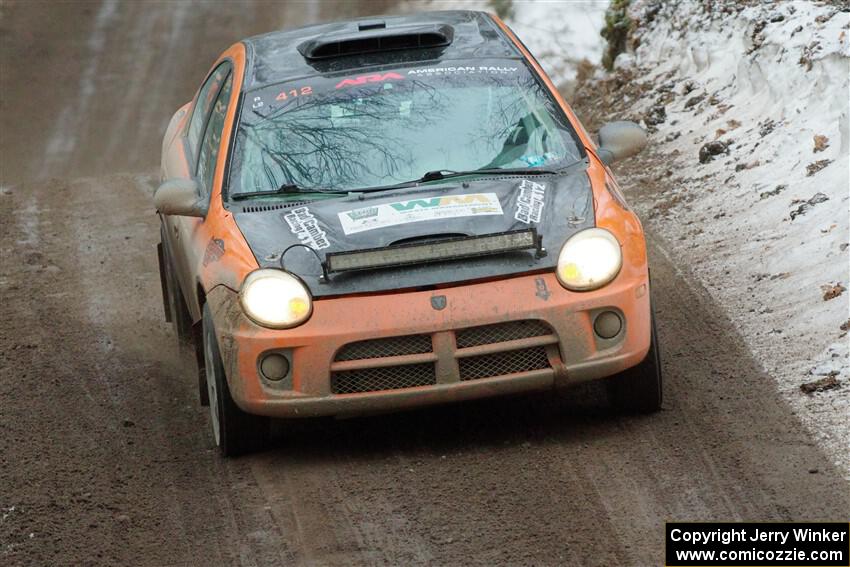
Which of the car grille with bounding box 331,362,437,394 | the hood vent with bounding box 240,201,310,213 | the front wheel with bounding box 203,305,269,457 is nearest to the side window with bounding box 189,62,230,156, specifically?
the hood vent with bounding box 240,201,310,213

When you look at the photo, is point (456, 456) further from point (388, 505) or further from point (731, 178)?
point (731, 178)

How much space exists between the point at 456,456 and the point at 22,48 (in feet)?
53.9

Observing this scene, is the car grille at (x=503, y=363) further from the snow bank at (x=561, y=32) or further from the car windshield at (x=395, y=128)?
the snow bank at (x=561, y=32)

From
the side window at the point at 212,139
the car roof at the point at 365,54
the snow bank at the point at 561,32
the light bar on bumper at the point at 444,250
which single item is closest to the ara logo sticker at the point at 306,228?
the light bar on bumper at the point at 444,250

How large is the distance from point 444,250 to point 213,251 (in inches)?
43.3

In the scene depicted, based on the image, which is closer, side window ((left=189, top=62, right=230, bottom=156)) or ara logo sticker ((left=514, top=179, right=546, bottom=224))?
ara logo sticker ((left=514, top=179, right=546, bottom=224))

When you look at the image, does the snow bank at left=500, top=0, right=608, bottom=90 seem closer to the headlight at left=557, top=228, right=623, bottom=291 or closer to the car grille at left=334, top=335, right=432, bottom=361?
the headlight at left=557, top=228, right=623, bottom=291

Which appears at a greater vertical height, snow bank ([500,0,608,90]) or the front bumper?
the front bumper

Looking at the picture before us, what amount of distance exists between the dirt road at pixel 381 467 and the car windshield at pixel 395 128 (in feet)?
3.68

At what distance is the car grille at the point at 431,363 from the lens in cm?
589

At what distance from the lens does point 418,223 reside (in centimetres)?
612

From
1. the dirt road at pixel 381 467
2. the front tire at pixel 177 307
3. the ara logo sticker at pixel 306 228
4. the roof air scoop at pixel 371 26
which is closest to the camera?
the dirt road at pixel 381 467

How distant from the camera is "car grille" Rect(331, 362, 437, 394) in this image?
595 centimetres

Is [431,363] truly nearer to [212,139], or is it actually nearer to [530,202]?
[530,202]
